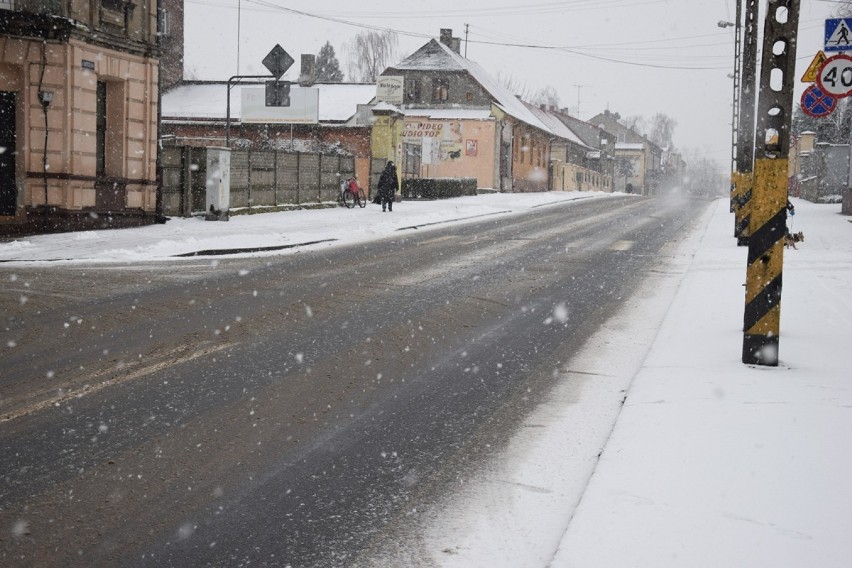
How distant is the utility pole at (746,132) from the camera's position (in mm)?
17906

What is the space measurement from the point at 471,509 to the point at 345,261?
11.0m

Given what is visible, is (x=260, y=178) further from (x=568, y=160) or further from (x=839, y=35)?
(x=568, y=160)

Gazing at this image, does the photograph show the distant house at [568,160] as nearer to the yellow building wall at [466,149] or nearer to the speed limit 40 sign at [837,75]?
the yellow building wall at [466,149]

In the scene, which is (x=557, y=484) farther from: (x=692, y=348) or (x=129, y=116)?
(x=129, y=116)

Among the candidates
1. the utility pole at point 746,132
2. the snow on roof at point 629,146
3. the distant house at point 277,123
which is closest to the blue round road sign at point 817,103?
the utility pole at point 746,132

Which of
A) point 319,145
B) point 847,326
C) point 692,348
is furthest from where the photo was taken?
point 319,145

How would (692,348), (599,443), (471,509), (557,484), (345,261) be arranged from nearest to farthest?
(471,509)
(557,484)
(599,443)
(692,348)
(345,261)

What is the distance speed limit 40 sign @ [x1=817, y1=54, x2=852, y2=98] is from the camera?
13570 mm

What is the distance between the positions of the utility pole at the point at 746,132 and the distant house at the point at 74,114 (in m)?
13.3

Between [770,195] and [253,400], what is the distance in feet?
13.5

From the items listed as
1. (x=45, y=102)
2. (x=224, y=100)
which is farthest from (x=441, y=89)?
(x=45, y=102)

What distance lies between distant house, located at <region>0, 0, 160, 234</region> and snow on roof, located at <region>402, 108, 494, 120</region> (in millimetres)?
34325

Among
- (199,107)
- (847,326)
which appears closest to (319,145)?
(199,107)

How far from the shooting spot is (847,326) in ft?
28.2
